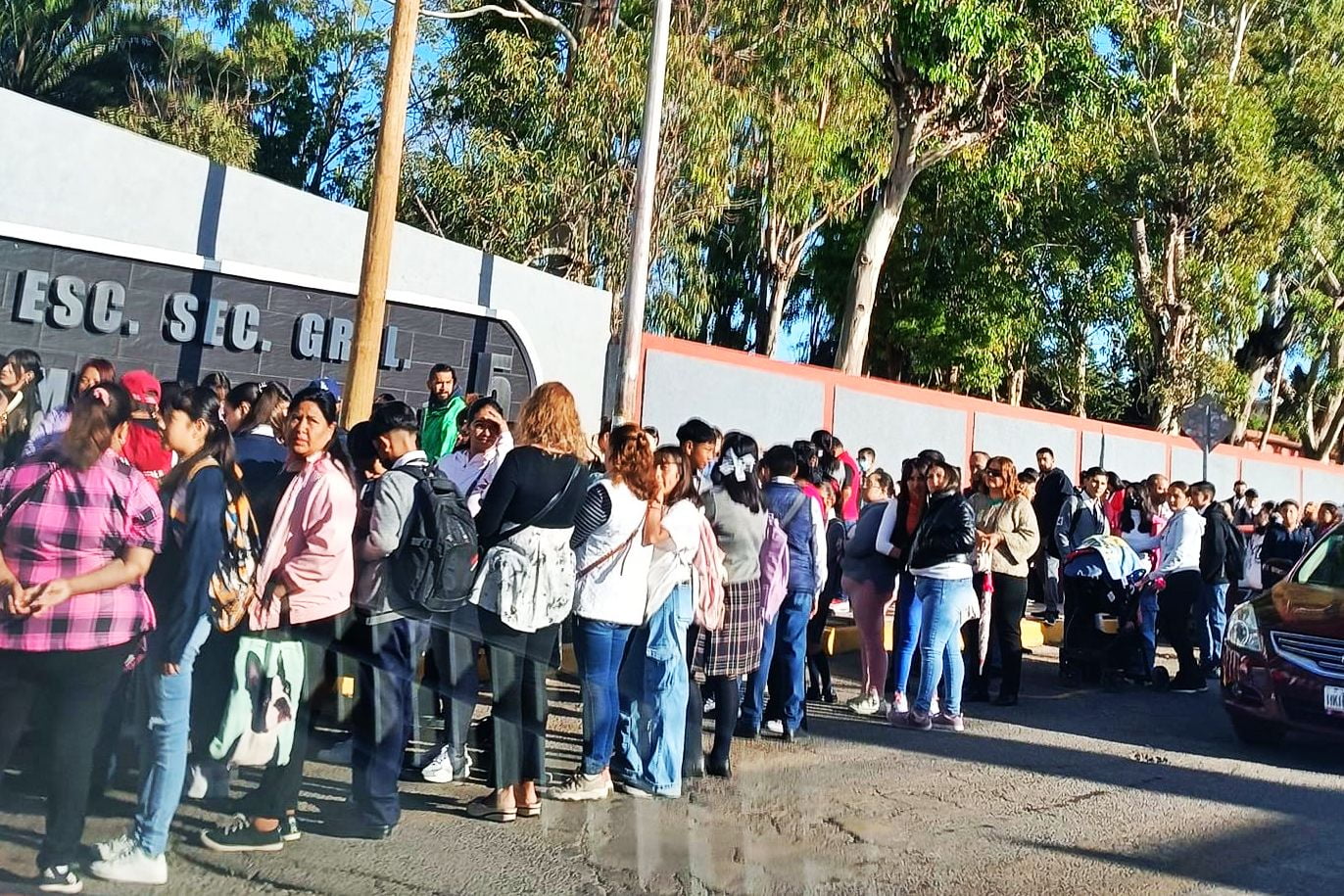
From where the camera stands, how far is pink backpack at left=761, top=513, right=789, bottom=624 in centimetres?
754

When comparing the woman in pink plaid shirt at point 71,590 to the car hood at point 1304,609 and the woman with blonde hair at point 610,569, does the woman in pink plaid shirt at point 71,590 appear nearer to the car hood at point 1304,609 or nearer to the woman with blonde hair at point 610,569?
the woman with blonde hair at point 610,569

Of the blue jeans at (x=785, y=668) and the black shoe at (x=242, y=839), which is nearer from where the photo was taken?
the black shoe at (x=242, y=839)

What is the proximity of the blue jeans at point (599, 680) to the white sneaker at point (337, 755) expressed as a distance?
4.12 ft

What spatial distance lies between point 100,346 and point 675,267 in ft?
33.8

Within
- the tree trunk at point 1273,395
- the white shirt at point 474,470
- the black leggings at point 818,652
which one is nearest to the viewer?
the white shirt at point 474,470

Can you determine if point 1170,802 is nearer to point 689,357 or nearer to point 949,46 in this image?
point 689,357

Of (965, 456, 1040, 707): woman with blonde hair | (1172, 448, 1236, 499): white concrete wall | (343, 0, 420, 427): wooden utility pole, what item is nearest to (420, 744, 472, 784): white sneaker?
(965, 456, 1040, 707): woman with blonde hair

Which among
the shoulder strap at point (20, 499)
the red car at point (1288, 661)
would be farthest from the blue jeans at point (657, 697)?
the red car at point (1288, 661)

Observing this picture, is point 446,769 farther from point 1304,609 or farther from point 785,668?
point 1304,609

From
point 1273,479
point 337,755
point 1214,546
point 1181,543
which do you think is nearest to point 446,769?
point 337,755

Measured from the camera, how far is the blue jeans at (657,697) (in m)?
6.54

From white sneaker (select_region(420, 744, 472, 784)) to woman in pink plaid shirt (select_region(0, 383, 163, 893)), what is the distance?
7.03 ft

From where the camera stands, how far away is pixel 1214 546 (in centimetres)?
1121

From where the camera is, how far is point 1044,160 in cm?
2281
